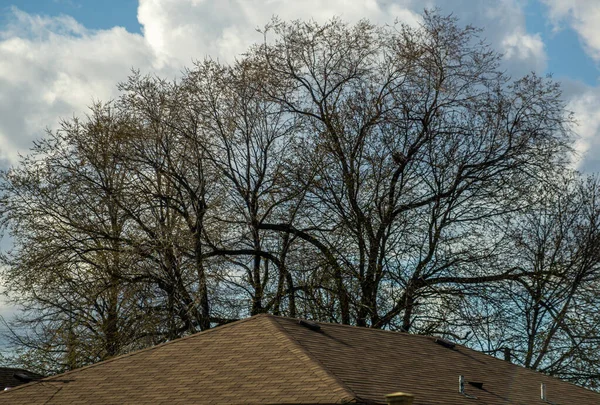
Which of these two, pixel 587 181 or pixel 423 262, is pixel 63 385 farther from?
pixel 587 181

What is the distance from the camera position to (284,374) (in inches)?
654

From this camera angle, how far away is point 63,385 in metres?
19.8

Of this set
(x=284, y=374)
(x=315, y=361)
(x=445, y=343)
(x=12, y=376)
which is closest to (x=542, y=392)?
(x=445, y=343)

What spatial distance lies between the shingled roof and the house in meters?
7.74

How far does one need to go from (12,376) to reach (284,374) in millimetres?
15487

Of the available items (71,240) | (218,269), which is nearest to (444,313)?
(218,269)

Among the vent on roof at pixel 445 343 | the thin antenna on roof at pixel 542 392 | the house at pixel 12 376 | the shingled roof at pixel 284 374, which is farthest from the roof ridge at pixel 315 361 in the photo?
the house at pixel 12 376

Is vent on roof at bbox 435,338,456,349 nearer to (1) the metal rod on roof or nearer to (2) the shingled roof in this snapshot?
(2) the shingled roof

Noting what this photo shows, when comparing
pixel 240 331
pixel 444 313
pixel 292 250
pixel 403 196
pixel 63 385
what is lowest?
pixel 63 385

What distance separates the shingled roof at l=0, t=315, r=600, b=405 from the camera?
16.2 metres

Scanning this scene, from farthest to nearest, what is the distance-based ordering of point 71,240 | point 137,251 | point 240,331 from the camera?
point 71,240 → point 137,251 → point 240,331

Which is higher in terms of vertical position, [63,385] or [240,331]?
[240,331]

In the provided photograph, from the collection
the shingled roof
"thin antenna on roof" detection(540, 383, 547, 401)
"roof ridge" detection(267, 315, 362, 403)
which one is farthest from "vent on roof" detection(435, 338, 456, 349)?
"roof ridge" detection(267, 315, 362, 403)

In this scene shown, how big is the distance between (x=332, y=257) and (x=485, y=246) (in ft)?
17.2
